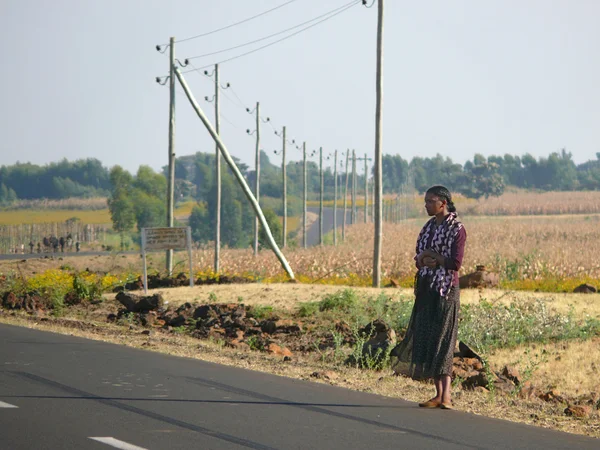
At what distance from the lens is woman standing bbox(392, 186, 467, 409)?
1094 centimetres

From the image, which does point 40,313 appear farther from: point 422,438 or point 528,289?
point 422,438

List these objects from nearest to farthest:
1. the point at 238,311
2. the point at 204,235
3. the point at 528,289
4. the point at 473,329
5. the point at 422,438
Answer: the point at 422,438, the point at 473,329, the point at 238,311, the point at 528,289, the point at 204,235

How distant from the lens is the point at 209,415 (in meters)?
10.3

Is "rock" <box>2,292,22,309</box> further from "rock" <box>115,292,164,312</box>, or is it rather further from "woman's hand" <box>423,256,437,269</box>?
"woman's hand" <box>423,256,437,269</box>

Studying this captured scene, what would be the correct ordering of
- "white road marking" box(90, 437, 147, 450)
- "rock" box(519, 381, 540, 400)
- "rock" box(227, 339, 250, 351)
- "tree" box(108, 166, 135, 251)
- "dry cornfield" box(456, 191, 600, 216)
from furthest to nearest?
"dry cornfield" box(456, 191, 600, 216)
"tree" box(108, 166, 135, 251)
"rock" box(227, 339, 250, 351)
"rock" box(519, 381, 540, 400)
"white road marking" box(90, 437, 147, 450)

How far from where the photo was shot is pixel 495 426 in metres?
10.3

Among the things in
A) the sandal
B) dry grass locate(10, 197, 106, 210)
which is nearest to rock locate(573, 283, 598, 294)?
the sandal

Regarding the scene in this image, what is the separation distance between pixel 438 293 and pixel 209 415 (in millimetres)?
2553

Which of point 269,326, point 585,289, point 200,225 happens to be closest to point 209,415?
point 269,326

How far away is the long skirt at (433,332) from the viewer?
36.1 ft

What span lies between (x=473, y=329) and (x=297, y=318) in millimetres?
4692

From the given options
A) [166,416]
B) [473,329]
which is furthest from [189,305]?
[166,416]

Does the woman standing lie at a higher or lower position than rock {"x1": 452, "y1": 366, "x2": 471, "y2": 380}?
higher

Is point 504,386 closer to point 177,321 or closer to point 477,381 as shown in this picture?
point 477,381
